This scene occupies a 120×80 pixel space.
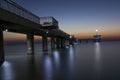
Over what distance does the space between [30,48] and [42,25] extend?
9590mm

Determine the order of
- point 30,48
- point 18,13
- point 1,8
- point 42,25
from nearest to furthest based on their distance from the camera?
point 1,8 → point 18,13 → point 42,25 → point 30,48

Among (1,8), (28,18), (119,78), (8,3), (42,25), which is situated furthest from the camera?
(42,25)

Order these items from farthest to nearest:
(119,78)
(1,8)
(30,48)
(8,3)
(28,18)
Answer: (30,48) < (28,18) < (8,3) < (1,8) < (119,78)

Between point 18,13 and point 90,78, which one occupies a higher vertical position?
point 18,13

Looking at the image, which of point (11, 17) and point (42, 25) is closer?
point (11, 17)

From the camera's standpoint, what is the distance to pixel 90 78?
1680 cm

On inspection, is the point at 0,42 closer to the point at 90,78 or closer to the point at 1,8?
the point at 1,8

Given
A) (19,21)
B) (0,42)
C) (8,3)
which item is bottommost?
(0,42)

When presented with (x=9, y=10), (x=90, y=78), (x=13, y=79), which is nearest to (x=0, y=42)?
(x=9, y=10)

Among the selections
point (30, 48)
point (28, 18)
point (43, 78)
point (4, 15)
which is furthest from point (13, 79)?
point (30, 48)

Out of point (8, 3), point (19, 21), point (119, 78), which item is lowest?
point (119, 78)

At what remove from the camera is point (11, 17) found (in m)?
25.7

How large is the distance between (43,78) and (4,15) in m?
10.6

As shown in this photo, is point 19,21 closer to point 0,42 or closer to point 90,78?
point 0,42
